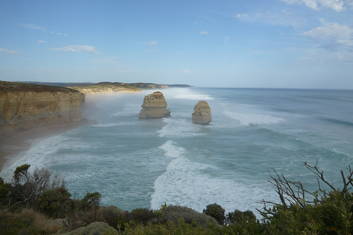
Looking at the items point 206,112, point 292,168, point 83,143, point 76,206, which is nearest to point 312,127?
point 206,112

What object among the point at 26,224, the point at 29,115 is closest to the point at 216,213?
the point at 26,224

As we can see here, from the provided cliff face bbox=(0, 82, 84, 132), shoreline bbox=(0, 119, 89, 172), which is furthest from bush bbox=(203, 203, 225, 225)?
cliff face bbox=(0, 82, 84, 132)

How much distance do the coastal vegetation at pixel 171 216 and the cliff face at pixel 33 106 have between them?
19132 millimetres

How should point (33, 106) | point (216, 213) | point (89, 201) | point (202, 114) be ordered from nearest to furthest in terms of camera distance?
point (216, 213), point (89, 201), point (33, 106), point (202, 114)

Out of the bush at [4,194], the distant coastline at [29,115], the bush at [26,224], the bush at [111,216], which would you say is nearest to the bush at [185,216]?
the bush at [111,216]

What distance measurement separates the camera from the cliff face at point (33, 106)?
29.1 meters

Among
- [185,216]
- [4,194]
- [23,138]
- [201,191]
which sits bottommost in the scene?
[201,191]

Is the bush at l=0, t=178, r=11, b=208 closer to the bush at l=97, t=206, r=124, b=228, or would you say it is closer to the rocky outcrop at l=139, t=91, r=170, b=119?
the bush at l=97, t=206, r=124, b=228

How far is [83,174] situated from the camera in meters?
17.5

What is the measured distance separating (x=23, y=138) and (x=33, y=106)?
6852mm

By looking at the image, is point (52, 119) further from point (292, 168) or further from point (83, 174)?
point (292, 168)

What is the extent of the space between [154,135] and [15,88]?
1849 cm

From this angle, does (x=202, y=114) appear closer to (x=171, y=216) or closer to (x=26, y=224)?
(x=171, y=216)

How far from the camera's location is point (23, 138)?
89.8 ft
